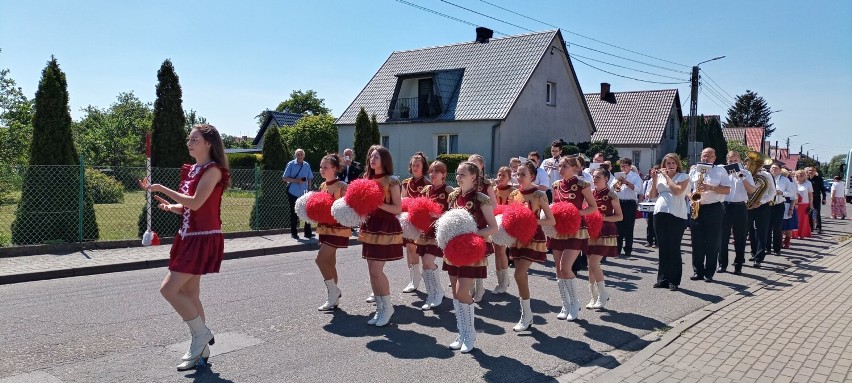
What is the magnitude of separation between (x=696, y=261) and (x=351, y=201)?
6.22 metres

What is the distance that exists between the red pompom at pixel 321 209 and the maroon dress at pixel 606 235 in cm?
309

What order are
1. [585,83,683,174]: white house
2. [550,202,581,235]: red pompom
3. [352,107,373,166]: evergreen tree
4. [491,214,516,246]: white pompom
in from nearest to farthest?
[491,214,516,246]: white pompom < [550,202,581,235]: red pompom < [352,107,373,166]: evergreen tree < [585,83,683,174]: white house

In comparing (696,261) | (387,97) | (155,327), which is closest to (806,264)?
(696,261)

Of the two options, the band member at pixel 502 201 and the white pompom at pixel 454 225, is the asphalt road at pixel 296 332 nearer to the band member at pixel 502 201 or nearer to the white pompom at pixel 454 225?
the band member at pixel 502 201

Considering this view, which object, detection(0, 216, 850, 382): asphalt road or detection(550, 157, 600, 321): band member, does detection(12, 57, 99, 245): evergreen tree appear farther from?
detection(550, 157, 600, 321): band member

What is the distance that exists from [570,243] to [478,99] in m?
25.9

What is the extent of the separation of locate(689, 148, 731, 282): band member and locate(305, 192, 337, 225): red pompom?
224 inches

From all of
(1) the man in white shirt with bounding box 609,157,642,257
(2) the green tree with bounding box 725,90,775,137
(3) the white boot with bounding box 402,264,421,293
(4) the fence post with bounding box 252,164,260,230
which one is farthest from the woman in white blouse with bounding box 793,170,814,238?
(2) the green tree with bounding box 725,90,775,137

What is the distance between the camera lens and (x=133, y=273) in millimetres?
10180

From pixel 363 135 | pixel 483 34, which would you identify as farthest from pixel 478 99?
pixel 363 135

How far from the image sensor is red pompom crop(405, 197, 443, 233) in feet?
20.7

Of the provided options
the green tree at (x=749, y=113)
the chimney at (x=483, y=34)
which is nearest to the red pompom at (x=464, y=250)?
the chimney at (x=483, y=34)

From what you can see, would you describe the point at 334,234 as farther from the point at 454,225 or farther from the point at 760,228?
the point at 760,228

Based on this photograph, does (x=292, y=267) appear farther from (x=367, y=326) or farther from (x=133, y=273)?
(x=367, y=326)
